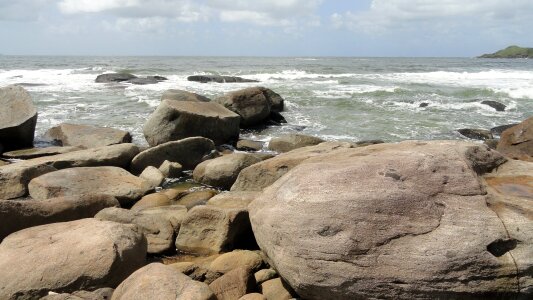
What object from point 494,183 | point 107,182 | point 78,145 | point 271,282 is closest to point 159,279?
point 271,282

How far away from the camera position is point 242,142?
37.8 feet

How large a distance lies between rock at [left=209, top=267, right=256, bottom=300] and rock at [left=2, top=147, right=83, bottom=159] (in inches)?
252

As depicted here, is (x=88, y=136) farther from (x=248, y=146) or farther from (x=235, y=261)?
(x=235, y=261)

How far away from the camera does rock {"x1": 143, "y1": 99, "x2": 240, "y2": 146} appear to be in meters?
10.6

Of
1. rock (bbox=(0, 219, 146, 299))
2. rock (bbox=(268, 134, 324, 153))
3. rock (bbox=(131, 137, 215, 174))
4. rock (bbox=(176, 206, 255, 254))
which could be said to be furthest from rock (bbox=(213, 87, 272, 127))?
rock (bbox=(0, 219, 146, 299))

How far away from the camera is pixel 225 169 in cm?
794

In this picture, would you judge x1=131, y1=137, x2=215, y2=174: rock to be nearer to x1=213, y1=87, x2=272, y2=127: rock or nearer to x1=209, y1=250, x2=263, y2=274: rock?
x1=213, y1=87, x2=272, y2=127: rock

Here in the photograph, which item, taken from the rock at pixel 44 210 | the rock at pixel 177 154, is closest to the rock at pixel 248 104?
the rock at pixel 177 154

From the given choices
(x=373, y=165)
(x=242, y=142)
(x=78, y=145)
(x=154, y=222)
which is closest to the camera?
(x=373, y=165)

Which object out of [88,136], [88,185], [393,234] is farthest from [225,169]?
[393,234]

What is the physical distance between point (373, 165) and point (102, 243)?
2360 mm

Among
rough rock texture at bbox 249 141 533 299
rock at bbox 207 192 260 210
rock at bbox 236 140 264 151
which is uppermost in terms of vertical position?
rough rock texture at bbox 249 141 533 299

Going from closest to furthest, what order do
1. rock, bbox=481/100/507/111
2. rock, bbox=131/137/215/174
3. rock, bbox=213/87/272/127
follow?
rock, bbox=131/137/215/174 < rock, bbox=213/87/272/127 < rock, bbox=481/100/507/111

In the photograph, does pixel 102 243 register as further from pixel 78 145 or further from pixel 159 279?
pixel 78 145
